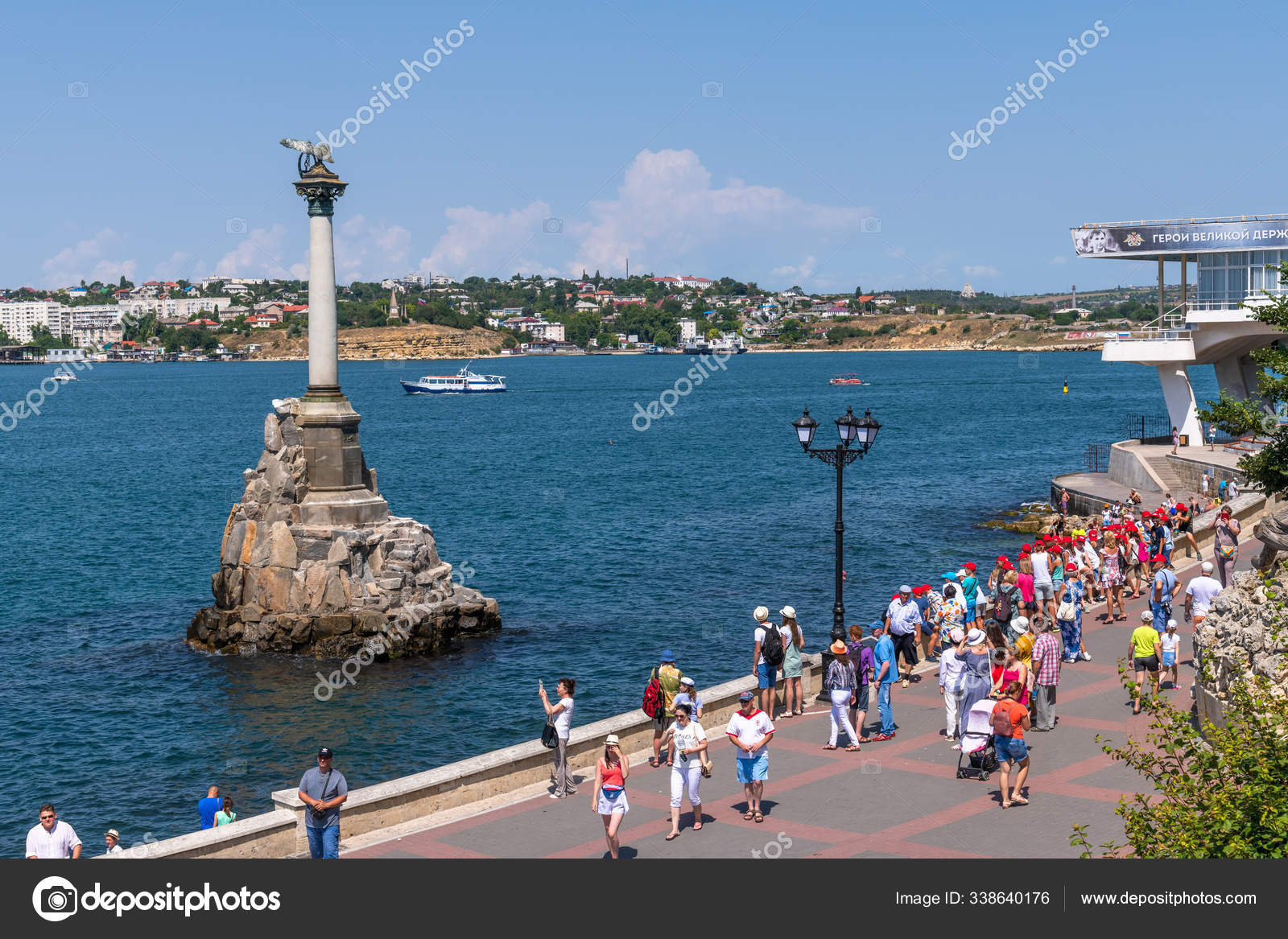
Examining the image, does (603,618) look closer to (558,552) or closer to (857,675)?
(558,552)

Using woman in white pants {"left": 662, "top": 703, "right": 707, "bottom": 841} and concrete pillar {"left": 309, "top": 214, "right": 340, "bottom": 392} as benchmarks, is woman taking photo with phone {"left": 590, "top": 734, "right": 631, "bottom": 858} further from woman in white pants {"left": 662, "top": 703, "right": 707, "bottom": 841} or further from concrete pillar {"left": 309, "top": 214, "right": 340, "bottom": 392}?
concrete pillar {"left": 309, "top": 214, "right": 340, "bottom": 392}

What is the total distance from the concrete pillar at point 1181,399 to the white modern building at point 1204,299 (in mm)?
→ 28

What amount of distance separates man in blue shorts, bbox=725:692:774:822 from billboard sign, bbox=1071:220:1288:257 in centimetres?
3891

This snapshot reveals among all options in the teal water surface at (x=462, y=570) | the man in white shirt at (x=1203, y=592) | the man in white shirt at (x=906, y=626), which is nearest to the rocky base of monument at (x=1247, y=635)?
the man in white shirt at (x=1203, y=592)

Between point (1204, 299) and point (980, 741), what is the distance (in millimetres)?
38019

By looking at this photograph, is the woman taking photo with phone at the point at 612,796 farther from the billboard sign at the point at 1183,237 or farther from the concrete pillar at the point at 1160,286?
the billboard sign at the point at 1183,237

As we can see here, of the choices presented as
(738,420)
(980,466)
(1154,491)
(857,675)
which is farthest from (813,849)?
(738,420)

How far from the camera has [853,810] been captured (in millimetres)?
13531

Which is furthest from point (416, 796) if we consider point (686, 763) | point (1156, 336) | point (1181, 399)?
point (1156, 336)

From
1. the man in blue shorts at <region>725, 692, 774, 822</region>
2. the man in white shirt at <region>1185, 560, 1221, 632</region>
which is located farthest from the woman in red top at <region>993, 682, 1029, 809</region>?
the man in white shirt at <region>1185, 560, 1221, 632</region>

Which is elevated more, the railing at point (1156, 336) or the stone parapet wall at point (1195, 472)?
the railing at point (1156, 336)

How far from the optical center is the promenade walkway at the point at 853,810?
12531 mm

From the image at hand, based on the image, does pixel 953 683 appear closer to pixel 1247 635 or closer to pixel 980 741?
pixel 980 741

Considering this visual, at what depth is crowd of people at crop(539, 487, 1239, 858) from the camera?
43.8ft
